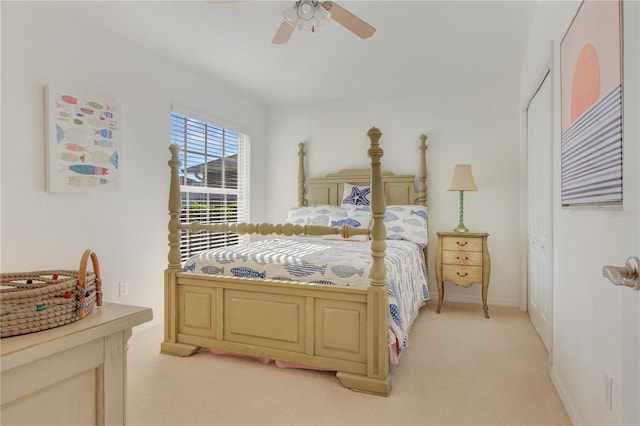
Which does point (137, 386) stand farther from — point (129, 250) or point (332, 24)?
point (332, 24)

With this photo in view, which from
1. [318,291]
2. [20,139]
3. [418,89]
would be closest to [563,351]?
[318,291]

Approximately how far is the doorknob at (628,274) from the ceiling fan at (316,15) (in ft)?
6.43

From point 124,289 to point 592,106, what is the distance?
331 cm

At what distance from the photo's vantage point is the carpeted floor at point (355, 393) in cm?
184

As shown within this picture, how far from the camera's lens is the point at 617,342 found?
51.1 inches

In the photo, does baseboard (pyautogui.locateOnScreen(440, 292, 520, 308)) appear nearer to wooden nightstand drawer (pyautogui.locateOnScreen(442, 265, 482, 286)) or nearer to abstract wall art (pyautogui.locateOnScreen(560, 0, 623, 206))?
wooden nightstand drawer (pyautogui.locateOnScreen(442, 265, 482, 286))

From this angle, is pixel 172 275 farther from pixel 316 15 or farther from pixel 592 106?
pixel 592 106

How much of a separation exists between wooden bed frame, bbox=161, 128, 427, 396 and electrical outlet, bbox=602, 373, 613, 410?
1.01 metres

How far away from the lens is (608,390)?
138 centimetres

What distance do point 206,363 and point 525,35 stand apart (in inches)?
139

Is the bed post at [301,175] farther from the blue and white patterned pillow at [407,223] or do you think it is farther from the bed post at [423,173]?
the bed post at [423,173]

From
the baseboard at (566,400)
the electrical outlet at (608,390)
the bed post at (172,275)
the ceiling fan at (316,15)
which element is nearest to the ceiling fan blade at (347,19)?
the ceiling fan at (316,15)

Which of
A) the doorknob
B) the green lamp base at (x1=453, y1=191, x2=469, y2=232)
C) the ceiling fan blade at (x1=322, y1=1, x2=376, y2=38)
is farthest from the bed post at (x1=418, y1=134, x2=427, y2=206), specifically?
the doorknob

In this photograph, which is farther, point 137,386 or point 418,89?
point 418,89
